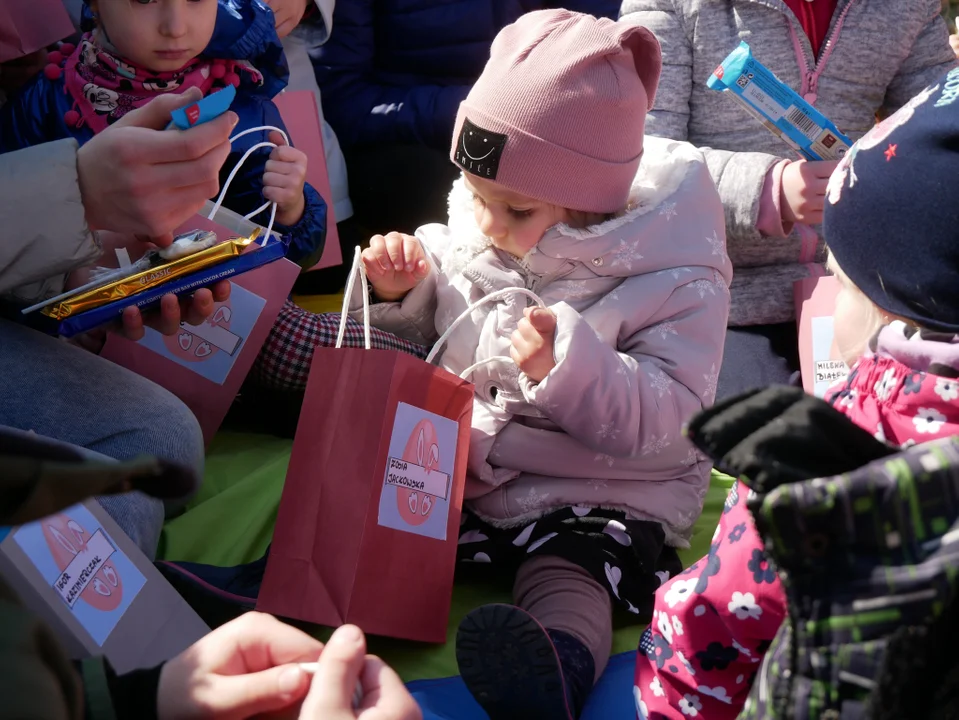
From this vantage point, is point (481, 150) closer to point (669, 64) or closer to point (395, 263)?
point (395, 263)

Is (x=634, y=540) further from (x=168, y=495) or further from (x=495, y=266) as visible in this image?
(x=168, y=495)

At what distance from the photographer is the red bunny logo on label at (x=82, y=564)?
3.31ft

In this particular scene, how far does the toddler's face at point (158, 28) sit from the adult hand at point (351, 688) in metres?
1.20

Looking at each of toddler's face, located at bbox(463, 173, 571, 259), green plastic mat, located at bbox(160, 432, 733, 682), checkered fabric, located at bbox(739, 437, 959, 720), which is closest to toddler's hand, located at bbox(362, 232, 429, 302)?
toddler's face, located at bbox(463, 173, 571, 259)

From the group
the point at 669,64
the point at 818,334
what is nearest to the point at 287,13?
the point at 669,64

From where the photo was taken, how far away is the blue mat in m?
1.18

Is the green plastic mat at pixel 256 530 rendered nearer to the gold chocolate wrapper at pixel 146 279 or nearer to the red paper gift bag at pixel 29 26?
the gold chocolate wrapper at pixel 146 279

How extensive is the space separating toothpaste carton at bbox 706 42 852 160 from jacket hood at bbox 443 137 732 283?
16cm

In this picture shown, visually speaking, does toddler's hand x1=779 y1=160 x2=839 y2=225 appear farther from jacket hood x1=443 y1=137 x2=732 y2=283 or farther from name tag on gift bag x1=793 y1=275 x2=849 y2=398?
jacket hood x1=443 y1=137 x2=732 y2=283

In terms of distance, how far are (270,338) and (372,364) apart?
0.56 metres

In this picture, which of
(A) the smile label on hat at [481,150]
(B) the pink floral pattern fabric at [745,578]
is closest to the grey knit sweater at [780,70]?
(A) the smile label on hat at [481,150]

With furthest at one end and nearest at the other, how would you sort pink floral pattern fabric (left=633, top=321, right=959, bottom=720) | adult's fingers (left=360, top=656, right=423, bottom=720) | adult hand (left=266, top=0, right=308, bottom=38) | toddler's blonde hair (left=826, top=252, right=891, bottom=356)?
adult hand (left=266, top=0, right=308, bottom=38)
toddler's blonde hair (left=826, top=252, right=891, bottom=356)
pink floral pattern fabric (left=633, top=321, right=959, bottom=720)
adult's fingers (left=360, top=656, right=423, bottom=720)

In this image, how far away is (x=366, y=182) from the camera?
250 centimetres

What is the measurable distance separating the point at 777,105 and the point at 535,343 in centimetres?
64
